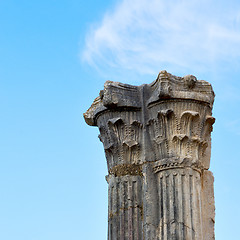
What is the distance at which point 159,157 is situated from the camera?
12875mm

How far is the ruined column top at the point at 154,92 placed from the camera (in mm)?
12875

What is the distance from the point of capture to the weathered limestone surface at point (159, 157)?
1230cm

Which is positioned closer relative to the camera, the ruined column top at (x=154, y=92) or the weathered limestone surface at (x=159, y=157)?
the weathered limestone surface at (x=159, y=157)

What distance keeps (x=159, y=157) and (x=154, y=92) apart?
1.34 metres

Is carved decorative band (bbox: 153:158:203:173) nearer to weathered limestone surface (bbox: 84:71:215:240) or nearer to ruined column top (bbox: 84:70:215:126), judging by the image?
weathered limestone surface (bbox: 84:71:215:240)

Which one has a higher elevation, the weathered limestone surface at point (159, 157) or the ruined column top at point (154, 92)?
the ruined column top at point (154, 92)

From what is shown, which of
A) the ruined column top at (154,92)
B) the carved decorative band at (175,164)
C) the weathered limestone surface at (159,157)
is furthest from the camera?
the ruined column top at (154,92)

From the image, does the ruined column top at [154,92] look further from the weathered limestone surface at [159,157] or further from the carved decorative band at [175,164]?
the carved decorative band at [175,164]

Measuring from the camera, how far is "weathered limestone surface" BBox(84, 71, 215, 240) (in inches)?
484

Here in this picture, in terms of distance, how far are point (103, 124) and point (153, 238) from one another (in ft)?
8.80

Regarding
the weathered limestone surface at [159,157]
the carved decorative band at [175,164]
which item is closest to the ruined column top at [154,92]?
the weathered limestone surface at [159,157]

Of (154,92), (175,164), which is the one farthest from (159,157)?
(154,92)

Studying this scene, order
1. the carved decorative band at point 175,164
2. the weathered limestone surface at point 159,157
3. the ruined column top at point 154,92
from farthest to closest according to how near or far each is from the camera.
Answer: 1. the ruined column top at point 154,92
2. the carved decorative band at point 175,164
3. the weathered limestone surface at point 159,157

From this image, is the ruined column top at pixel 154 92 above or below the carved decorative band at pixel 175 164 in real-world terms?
above
